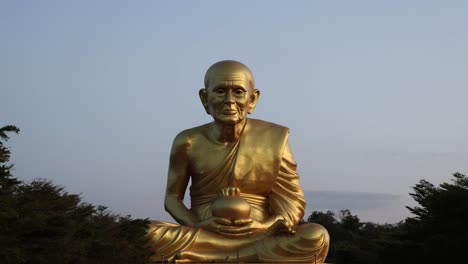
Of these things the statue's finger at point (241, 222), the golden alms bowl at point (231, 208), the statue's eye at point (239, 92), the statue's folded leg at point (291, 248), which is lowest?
the statue's folded leg at point (291, 248)

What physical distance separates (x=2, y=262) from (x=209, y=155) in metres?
7.68

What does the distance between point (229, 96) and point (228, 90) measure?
2.9 inches

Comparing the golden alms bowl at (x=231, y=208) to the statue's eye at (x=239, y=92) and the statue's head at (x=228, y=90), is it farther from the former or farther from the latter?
the statue's eye at (x=239, y=92)

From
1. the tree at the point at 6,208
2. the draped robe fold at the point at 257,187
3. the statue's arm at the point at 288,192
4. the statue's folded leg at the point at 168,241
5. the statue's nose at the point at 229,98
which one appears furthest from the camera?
the tree at the point at 6,208

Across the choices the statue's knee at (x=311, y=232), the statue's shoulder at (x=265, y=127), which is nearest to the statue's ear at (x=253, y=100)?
the statue's shoulder at (x=265, y=127)

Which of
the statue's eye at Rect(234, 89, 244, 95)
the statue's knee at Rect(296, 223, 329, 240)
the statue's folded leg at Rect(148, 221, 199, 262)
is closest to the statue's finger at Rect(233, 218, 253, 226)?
the statue's folded leg at Rect(148, 221, 199, 262)

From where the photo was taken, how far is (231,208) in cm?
812

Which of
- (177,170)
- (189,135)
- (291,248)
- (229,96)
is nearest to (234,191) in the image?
(177,170)

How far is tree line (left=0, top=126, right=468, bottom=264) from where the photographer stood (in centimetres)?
1585

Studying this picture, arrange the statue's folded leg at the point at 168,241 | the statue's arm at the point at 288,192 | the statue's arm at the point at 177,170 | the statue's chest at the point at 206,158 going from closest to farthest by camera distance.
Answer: the statue's folded leg at the point at 168,241
the statue's arm at the point at 288,192
the statue's chest at the point at 206,158
the statue's arm at the point at 177,170

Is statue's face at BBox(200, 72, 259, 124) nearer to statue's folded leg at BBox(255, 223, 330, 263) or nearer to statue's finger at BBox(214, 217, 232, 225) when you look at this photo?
statue's finger at BBox(214, 217, 232, 225)

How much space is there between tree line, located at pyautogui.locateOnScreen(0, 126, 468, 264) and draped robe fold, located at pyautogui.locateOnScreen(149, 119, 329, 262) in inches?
168

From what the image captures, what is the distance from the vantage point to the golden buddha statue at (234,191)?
814cm

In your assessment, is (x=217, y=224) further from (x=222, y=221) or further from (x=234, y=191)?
(x=234, y=191)
